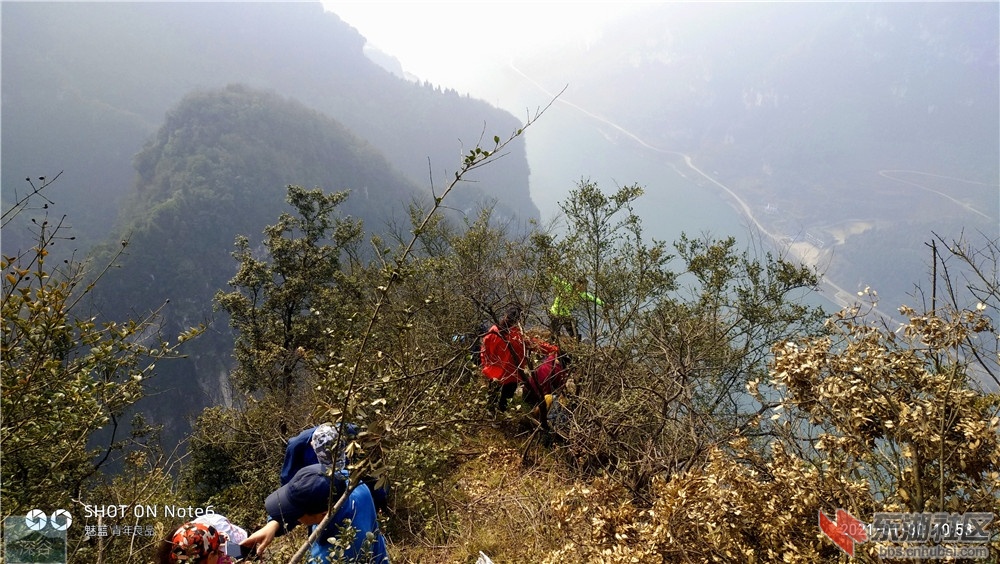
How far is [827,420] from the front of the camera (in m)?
2.62

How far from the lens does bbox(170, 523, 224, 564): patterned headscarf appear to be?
269cm

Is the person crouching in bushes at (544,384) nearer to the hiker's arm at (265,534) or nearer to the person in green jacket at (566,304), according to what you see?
the person in green jacket at (566,304)

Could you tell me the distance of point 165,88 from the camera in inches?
4734

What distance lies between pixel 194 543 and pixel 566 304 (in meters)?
6.05

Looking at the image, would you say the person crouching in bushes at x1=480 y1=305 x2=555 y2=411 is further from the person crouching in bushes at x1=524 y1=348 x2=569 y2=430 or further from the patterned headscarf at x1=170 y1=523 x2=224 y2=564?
the patterned headscarf at x1=170 y1=523 x2=224 y2=564

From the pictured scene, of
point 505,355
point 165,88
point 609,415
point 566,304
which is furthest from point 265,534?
point 165,88

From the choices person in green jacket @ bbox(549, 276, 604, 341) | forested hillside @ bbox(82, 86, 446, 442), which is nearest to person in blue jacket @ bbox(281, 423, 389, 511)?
person in green jacket @ bbox(549, 276, 604, 341)

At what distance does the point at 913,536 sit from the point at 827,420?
0.67 m

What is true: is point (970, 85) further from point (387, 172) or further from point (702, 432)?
point (702, 432)

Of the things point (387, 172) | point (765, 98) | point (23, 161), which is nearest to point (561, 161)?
point (387, 172)

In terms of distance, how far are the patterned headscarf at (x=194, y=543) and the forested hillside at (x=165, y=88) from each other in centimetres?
6763

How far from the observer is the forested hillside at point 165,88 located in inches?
3568

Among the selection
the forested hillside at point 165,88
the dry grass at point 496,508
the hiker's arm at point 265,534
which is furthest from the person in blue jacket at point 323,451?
the forested hillside at point 165,88

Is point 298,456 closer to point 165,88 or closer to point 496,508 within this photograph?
point 496,508
